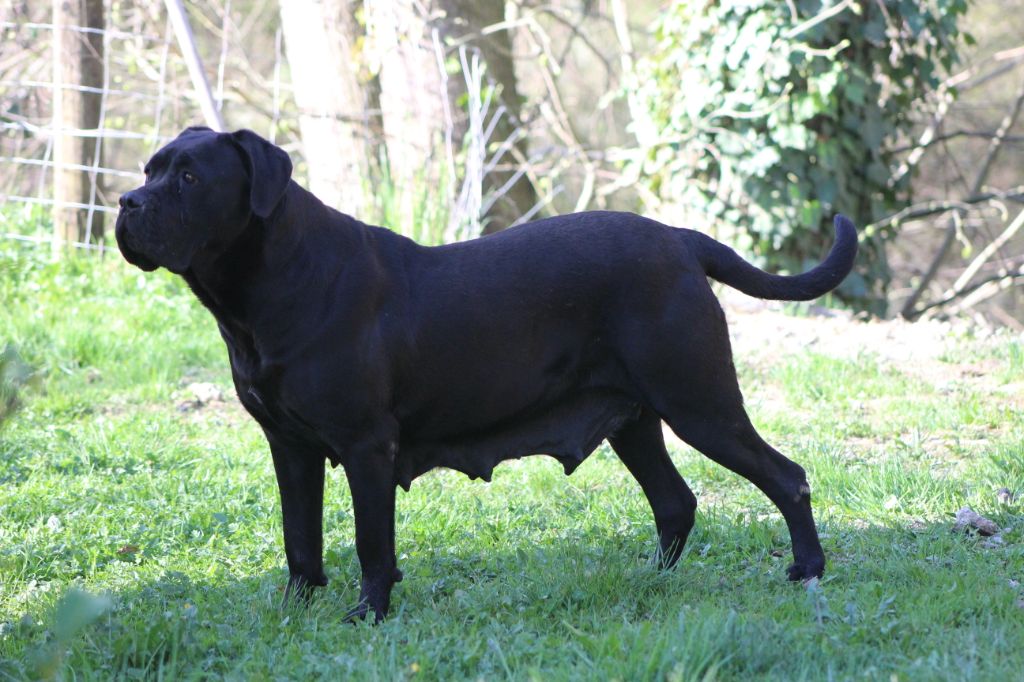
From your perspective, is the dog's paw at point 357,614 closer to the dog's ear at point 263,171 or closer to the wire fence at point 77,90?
the dog's ear at point 263,171

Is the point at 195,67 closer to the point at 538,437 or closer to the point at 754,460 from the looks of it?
the point at 538,437

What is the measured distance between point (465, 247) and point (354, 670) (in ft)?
4.98

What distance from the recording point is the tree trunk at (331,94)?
9.72 metres

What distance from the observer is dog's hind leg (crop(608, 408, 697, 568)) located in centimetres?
424

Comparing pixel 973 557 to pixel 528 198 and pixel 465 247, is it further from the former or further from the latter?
pixel 528 198

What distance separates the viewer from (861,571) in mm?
3939

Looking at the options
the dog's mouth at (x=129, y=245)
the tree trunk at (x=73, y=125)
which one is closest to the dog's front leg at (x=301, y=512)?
the dog's mouth at (x=129, y=245)

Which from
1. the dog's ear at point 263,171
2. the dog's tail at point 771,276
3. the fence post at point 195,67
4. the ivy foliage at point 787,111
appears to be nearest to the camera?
the dog's ear at point 263,171

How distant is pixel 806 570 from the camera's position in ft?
12.9

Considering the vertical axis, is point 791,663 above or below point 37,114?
below

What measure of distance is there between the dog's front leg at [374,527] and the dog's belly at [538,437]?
0.24 metres

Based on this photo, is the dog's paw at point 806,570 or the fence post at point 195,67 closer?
the dog's paw at point 806,570

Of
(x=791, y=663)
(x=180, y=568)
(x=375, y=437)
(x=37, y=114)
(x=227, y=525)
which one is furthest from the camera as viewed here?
(x=37, y=114)

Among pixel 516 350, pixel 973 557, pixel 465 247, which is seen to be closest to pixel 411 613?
pixel 516 350
